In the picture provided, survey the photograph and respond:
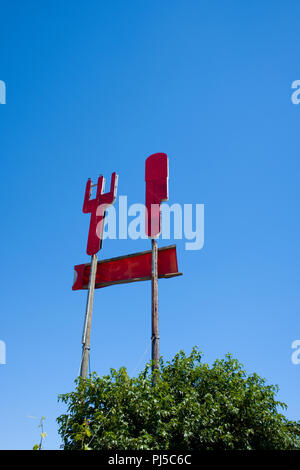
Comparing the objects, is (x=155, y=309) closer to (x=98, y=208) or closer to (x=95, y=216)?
(x=95, y=216)

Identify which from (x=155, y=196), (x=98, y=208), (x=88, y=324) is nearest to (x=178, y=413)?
(x=88, y=324)

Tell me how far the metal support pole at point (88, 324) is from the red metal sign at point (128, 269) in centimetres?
38

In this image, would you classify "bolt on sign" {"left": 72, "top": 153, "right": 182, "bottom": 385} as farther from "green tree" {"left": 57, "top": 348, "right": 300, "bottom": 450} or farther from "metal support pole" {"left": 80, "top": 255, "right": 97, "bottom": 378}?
"green tree" {"left": 57, "top": 348, "right": 300, "bottom": 450}

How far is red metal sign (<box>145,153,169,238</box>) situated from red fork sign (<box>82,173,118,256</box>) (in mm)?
1217

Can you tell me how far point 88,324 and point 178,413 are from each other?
3.48 meters

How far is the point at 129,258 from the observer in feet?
33.6

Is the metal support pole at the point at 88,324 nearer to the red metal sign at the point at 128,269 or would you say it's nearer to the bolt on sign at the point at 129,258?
the bolt on sign at the point at 129,258

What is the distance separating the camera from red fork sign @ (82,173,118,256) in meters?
10.7

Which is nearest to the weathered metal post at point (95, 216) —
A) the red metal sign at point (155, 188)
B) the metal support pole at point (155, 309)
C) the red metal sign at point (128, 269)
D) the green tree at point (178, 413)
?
the red metal sign at point (128, 269)

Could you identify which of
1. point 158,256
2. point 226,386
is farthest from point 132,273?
point 226,386

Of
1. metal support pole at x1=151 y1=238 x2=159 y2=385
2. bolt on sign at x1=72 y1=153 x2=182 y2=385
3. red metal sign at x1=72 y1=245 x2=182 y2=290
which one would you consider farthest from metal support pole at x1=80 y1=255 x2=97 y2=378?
metal support pole at x1=151 y1=238 x2=159 y2=385

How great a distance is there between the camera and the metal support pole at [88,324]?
8570 mm
